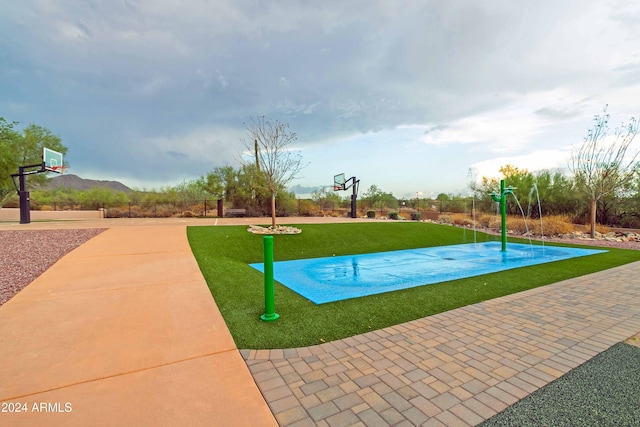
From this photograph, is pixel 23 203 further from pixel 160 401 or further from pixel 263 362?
pixel 263 362

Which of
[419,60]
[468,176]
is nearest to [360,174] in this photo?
[468,176]

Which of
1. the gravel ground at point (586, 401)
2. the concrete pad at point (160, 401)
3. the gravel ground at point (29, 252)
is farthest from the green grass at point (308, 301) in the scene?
the gravel ground at point (29, 252)

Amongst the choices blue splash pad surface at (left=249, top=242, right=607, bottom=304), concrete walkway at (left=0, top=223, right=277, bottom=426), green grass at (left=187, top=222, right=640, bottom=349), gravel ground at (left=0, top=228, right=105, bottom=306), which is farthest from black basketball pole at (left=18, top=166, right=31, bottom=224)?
blue splash pad surface at (left=249, top=242, right=607, bottom=304)

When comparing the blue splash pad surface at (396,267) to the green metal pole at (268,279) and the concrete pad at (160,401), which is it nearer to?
the green metal pole at (268,279)

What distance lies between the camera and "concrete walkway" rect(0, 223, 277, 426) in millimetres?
1796

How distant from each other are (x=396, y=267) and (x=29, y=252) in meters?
8.56

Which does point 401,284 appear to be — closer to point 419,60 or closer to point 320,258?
point 320,258

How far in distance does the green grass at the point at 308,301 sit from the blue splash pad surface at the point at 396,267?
1.29 feet

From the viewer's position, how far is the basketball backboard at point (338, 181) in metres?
20.8

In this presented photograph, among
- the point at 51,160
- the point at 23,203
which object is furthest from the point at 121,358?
the point at 51,160

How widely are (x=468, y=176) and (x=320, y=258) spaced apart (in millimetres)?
15092

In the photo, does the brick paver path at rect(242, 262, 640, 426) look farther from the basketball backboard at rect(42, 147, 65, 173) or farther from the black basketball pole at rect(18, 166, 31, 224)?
the basketball backboard at rect(42, 147, 65, 173)

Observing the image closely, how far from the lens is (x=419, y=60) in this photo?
1168 centimetres

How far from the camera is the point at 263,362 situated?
7.98 feet
